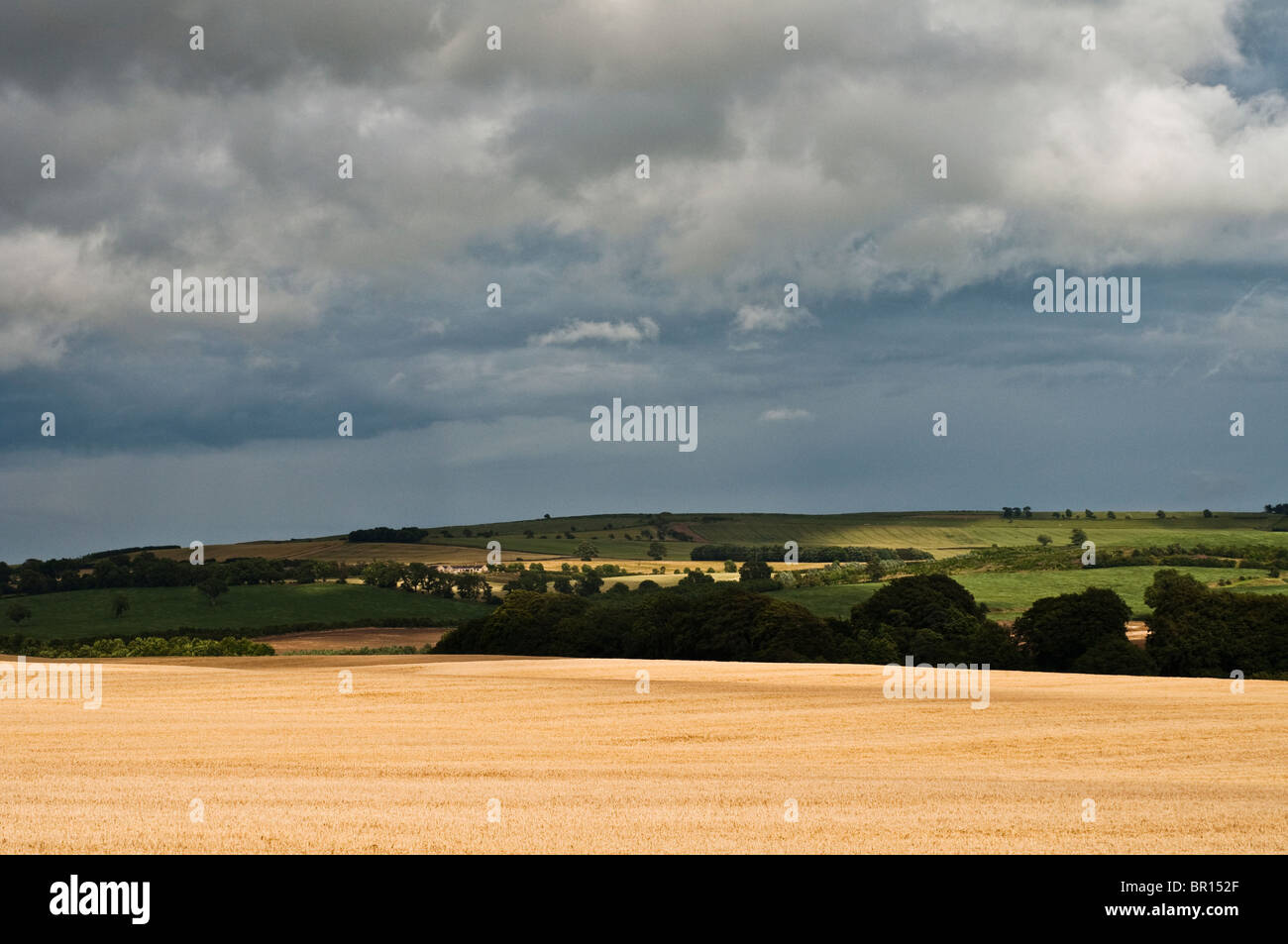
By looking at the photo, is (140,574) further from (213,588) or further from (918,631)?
(918,631)

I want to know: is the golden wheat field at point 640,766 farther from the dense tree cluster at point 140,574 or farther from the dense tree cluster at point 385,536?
the dense tree cluster at point 385,536

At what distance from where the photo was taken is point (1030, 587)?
118875 mm

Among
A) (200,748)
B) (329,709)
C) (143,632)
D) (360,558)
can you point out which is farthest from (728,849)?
(360,558)

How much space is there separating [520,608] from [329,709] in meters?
45.2

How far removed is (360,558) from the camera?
162 meters

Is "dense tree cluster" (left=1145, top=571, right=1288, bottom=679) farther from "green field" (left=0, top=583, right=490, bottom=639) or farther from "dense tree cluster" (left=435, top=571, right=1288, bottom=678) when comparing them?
"green field" (left=0, top=583, right=490, bottom=639)

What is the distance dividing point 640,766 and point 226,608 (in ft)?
334

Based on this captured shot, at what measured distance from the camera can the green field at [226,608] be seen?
121125 mm

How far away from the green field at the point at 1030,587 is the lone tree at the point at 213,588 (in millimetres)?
60877

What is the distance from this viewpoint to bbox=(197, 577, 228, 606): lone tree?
130 m

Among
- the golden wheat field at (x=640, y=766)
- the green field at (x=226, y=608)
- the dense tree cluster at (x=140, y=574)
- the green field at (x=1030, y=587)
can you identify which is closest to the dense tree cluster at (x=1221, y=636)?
the golden wheat field at (x=640, y=766)

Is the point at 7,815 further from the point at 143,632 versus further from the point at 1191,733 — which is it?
the point at 143,632

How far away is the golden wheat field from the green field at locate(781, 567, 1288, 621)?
43.1 m

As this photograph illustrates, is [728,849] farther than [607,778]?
No
